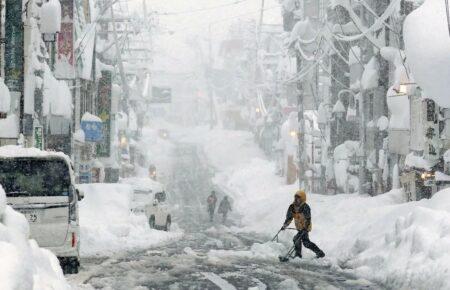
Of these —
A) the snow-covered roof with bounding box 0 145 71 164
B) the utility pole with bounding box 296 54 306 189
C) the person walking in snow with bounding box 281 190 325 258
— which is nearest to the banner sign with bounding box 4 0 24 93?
the snow-covered roof with bounding box 0 145 71 164

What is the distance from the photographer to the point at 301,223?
1680 cm

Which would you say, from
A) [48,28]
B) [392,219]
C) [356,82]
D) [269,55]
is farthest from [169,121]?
[392,219]

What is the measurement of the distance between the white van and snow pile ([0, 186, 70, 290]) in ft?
11.3

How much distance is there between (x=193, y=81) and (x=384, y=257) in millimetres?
125708

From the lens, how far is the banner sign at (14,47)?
24234 mm

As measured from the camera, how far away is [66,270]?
45.5ft

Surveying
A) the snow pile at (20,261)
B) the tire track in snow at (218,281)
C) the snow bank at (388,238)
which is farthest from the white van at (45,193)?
the snow bank at (388,238)

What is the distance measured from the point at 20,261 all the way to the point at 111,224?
15.7 metres

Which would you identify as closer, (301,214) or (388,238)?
(388,238)

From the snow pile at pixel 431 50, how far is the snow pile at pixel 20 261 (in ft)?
42.7

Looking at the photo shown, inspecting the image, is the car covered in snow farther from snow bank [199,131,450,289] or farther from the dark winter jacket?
the dark winter jacket

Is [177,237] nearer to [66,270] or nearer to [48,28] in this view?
[48,28]

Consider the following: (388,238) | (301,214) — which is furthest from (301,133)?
(388,238)

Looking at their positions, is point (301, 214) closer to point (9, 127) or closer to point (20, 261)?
point (9, 127)
